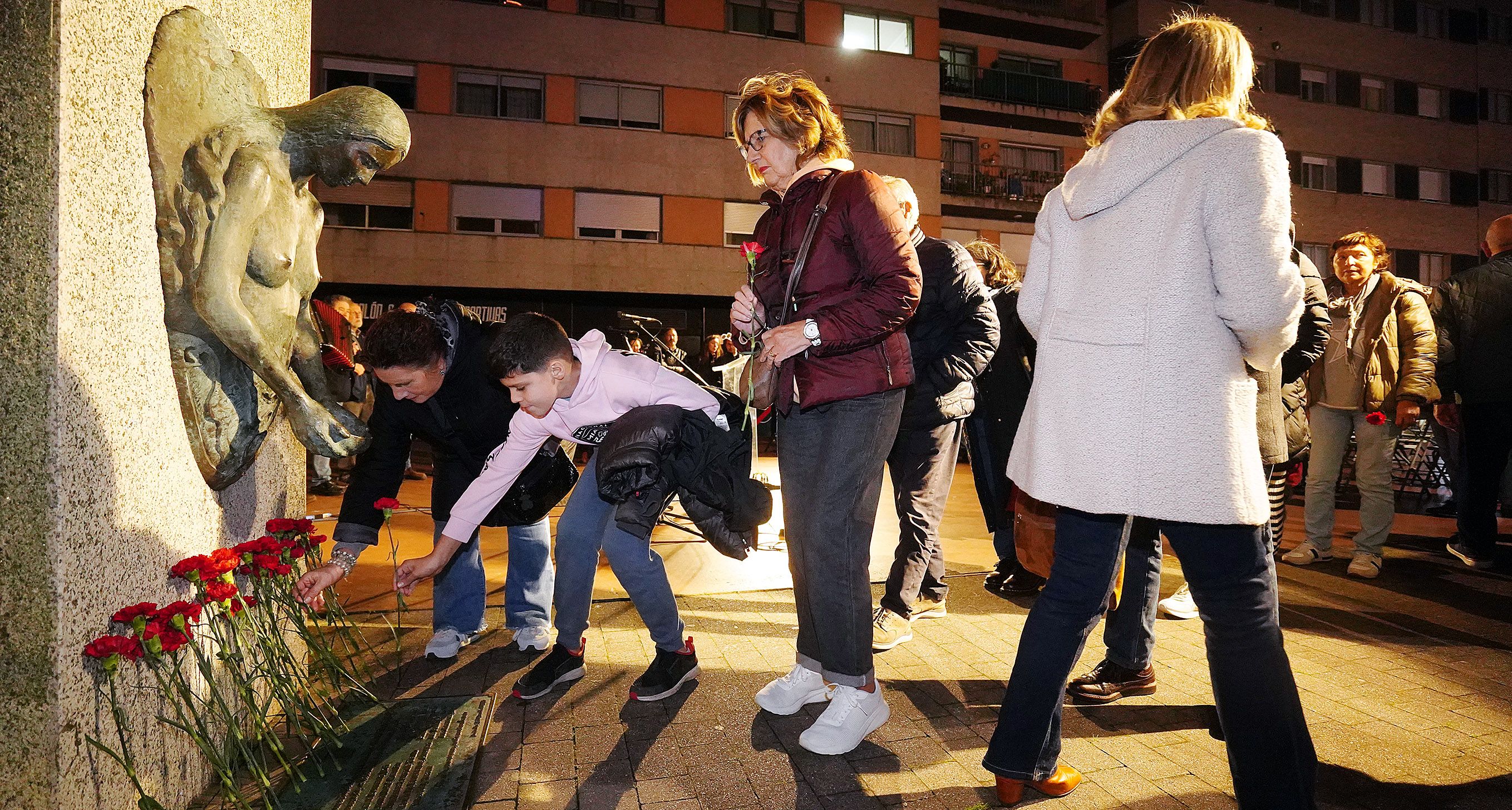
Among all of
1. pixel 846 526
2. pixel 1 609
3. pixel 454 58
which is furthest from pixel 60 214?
pixel 454 58

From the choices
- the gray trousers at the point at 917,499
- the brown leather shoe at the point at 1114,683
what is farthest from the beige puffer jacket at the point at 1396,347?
the brown leather shoe at the point at 1114,683

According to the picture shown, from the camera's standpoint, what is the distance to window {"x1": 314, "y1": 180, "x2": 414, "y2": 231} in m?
20.9

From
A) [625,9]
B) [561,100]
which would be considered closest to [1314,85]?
[625,9]

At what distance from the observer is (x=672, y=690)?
10.7 ft

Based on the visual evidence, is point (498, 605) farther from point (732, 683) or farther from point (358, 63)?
point (358, 63)

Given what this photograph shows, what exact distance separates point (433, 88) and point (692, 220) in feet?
22.5

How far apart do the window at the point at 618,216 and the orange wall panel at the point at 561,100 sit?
72.6 inches

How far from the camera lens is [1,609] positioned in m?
1.85

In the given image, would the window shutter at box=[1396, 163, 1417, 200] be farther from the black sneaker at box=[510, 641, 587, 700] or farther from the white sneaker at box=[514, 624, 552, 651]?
the black sneaker at box=[510, 641, 587, 700]

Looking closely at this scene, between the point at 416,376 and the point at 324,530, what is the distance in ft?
12.1

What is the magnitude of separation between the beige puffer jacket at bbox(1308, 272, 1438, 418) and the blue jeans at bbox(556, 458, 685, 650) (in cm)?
453

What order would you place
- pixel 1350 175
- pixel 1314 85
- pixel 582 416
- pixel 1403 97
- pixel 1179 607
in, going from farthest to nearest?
pixel 1403 97 < pixel 1314 85 < pixel 1350 175 < pixel 1179 607 < pixel 582 416

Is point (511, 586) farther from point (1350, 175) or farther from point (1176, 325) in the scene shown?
point (1350, 175)

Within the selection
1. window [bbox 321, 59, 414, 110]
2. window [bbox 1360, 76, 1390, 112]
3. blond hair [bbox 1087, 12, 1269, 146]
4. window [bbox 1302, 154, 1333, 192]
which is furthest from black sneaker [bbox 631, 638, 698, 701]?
→ window [bbox 1360, 76, 1390, 112]
